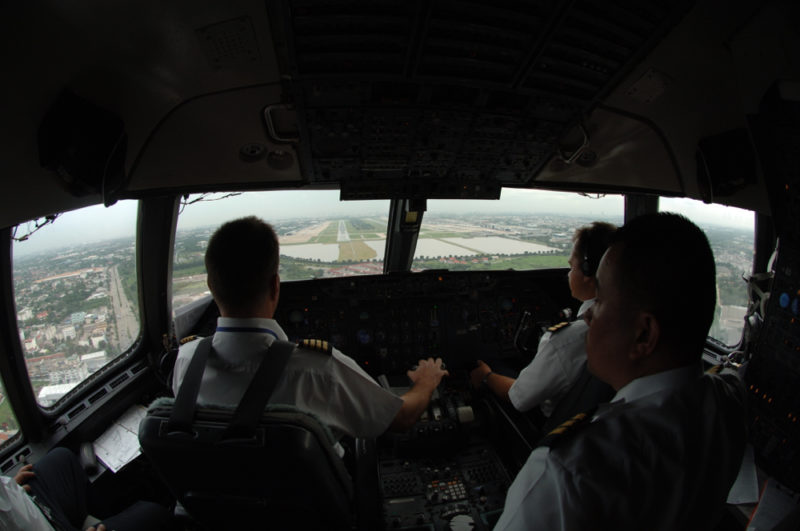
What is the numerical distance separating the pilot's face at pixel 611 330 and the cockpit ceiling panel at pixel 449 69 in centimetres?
72

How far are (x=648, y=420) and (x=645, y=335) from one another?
7.8 inches

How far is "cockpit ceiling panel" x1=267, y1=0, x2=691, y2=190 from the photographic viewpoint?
3.18ft

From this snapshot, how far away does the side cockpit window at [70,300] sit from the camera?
1811 mm

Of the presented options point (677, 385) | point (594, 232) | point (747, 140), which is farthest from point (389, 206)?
point (677, 385)

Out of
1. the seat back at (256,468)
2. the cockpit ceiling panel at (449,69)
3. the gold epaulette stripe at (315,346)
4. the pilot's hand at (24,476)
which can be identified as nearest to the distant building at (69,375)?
the pilot's hand at (24,476)

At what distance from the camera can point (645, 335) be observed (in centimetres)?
78

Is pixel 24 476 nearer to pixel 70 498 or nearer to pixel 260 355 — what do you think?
pixel 70 498

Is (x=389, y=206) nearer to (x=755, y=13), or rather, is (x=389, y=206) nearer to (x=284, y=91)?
(x=284, y=91)

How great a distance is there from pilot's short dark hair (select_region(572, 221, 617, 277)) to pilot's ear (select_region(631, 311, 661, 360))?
114 centimetres

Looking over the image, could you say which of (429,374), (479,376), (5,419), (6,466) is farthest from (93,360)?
(479,376)

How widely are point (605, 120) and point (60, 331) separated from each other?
3.33 metres

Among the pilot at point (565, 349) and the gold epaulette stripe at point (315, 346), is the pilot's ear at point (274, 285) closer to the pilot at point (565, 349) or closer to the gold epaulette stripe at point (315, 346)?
the gold epaulette stripe at point (315, 346)

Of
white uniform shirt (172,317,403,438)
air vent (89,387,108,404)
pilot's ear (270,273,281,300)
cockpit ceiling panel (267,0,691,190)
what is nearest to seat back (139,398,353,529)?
white uniform shirt (172,317,403,438)

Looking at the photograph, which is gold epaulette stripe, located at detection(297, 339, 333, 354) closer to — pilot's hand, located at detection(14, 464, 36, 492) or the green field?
pilot's hand, located at detection(14, 464, 36, 492)
